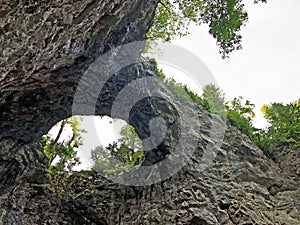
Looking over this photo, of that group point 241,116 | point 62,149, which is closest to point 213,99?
point 241,116

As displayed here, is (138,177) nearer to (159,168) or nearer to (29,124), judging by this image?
(159,168)

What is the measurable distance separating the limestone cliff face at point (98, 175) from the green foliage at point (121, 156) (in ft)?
5.42

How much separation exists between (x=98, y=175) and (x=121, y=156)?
2.09 m

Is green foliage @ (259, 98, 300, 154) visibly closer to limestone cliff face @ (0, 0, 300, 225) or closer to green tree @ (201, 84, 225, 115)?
limestone cliff face @ (0, 0, 300, 225)

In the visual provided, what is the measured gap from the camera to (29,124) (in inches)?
416

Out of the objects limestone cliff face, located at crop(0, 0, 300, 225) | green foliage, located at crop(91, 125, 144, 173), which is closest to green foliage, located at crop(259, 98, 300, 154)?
limestone cliff face, located at crop(0, 0, 300, 225)

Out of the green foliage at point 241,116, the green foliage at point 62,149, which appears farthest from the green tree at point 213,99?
the green foliage at point 62,149

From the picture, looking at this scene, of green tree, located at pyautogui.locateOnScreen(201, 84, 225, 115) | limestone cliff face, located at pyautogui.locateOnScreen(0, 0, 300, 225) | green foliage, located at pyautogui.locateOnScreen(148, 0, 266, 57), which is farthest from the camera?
green tree, located at pyautogui.locateOnScreen(201, 84, 225, 115)

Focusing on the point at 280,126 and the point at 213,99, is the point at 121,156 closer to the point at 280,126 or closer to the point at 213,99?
the point at 213,99

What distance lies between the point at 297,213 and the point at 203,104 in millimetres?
6352

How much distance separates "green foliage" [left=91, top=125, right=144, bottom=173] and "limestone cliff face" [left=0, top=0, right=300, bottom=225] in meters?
1.65

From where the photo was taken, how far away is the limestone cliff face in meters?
7.49

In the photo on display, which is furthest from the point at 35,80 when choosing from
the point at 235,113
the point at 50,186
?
the point at 235,113

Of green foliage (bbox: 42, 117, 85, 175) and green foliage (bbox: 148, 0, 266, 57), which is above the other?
green foliage (bbox: 148, 0, 266, 57)
